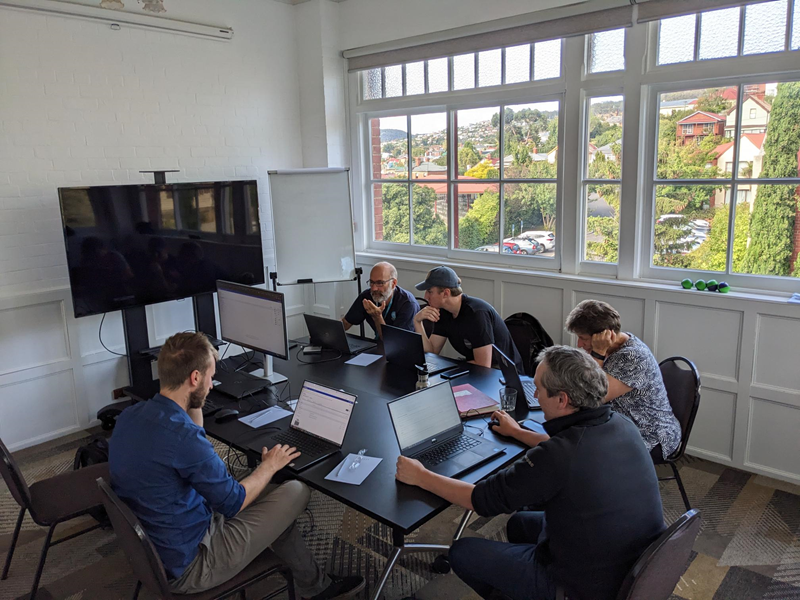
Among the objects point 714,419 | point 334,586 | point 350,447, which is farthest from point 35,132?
point 714,419

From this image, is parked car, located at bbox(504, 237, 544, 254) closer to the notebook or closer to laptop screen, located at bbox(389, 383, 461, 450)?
the notebook

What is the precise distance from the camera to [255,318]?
313 cm

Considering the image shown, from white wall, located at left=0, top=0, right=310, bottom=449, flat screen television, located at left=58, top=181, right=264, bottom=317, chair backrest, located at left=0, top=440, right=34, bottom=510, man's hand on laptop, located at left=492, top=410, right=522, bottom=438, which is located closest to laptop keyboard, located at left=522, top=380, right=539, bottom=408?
man's hand on laptop, located at left=492, top=410, right=522, bottom=438

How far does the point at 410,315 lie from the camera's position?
3.83 meters

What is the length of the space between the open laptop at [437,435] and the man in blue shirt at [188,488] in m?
0.47

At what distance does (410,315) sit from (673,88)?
6.80 feet

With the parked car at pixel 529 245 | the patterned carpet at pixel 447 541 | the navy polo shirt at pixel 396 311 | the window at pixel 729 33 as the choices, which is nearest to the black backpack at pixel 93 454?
the patterned carpet at pixel 447 541

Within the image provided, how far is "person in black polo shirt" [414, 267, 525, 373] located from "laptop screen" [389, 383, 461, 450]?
2.90 ft

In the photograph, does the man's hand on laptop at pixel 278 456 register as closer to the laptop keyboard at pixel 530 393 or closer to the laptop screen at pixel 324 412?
the laptop screen at pixel 324 412

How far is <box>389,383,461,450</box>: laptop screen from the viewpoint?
224 centimetres

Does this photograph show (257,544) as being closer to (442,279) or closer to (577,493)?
(577,493)

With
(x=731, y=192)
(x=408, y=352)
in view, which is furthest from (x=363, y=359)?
(x=731, y=192)

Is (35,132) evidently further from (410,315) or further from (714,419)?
(714,419)

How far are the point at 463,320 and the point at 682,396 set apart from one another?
1169 mm
